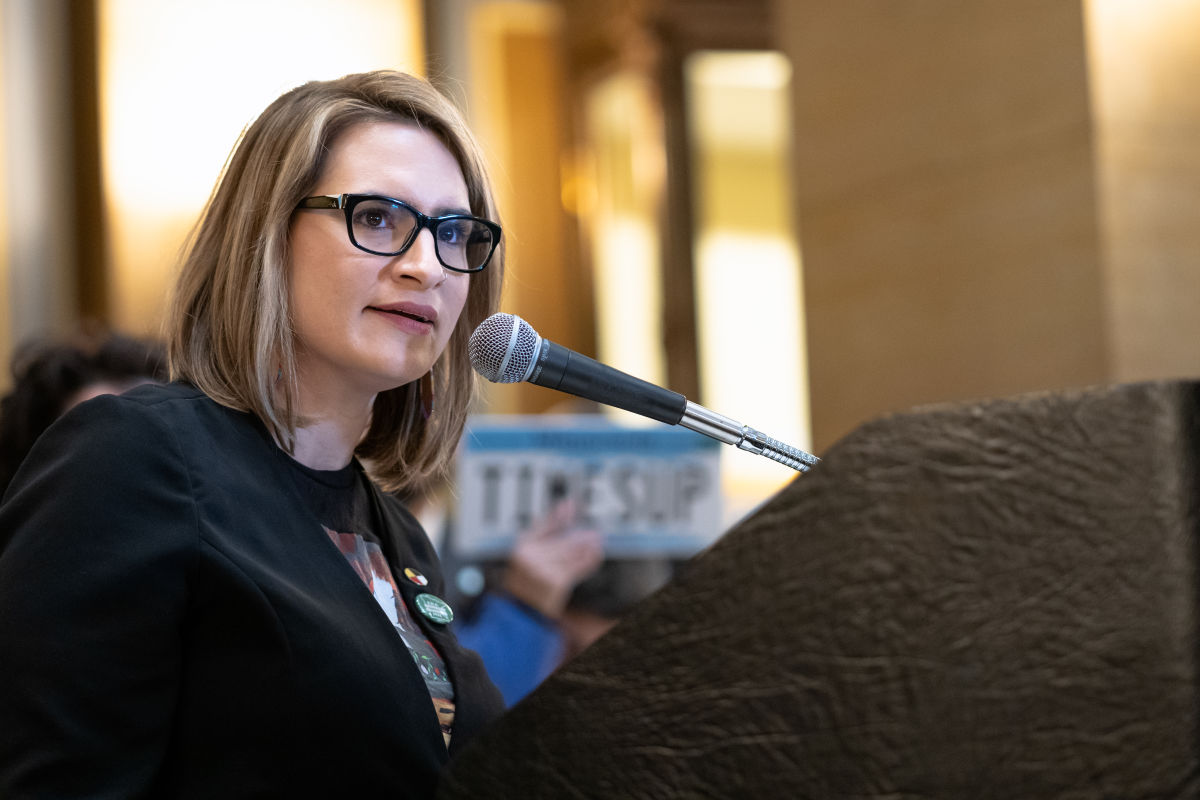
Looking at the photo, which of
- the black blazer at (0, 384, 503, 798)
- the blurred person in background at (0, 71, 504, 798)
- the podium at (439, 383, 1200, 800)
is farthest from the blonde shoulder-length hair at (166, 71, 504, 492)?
the podium at (439, 383, 1200, 800)

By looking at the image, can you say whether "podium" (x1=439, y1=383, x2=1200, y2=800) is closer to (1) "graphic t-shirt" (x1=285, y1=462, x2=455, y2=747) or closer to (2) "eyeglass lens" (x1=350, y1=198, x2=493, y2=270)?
(1) "graphic t-shirt" (x1=285, y1=462, x2=455, y2=747)

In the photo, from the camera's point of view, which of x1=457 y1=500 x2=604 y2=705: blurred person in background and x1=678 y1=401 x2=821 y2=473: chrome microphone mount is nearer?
x1=678 y1=401 x2=821 y2=473: chrome microphone mount

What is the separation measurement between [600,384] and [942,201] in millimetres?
2363

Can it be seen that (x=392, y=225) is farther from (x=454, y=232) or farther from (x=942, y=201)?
(x=942, y=201)

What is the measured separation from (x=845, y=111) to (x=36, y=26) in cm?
297

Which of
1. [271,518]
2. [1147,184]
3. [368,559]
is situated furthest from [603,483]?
[271,518]

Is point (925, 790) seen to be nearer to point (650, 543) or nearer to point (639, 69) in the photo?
point (650, 543)

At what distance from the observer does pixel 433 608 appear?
132 cm

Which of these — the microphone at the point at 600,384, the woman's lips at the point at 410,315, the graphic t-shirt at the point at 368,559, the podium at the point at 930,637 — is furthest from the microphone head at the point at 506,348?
the podium at the point at 930,637

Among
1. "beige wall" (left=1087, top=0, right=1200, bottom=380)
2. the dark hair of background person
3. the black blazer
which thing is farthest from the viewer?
"beige wall" (left=1087, top=0, right=1200, bottom=380)

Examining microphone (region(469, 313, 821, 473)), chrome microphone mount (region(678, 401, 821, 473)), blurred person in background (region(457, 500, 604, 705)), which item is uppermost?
microphone (region(469, 313, 821, 473))

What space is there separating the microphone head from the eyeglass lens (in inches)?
6.6

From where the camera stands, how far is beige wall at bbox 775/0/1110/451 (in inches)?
115

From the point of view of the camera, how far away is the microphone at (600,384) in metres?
1.08
